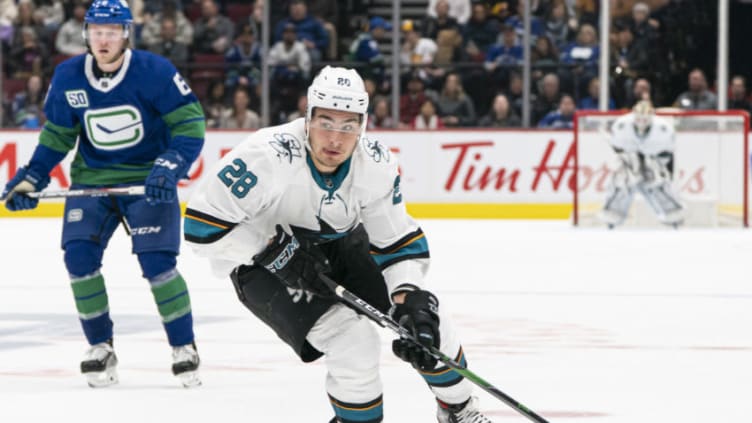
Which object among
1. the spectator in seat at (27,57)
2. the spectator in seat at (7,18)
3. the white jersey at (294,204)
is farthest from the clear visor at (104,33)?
the spectator in seat at (7,18)

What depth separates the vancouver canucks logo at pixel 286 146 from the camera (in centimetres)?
303

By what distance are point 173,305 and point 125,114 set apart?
0.58m

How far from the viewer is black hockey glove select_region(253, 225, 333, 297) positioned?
3.03 metres

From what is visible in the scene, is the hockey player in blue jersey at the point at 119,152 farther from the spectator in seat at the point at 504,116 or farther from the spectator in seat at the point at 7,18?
the spectator in seat at the point at 7,18

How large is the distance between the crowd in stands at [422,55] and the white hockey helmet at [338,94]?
8243 millimetres

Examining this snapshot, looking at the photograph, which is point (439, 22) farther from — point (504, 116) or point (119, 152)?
point (119, 152)

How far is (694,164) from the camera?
1144 cm

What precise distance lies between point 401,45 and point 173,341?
8.31m

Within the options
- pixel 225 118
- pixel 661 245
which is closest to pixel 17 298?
pixel 661 245

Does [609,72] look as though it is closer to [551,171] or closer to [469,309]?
[551,171]

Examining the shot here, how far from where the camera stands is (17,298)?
251 inches

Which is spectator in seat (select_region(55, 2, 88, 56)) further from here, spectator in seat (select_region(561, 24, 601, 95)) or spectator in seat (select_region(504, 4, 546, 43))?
spectator in seat (select_region(561, 24, 601, 95))

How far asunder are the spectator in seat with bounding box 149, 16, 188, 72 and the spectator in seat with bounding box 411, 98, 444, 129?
204 centimetres

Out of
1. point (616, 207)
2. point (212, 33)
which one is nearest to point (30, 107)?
point (212, 33)
